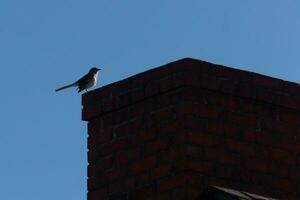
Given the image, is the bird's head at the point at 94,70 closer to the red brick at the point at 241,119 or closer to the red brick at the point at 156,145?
the red brick at the point at 241,119

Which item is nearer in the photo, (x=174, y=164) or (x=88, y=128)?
(x=174, y=164)

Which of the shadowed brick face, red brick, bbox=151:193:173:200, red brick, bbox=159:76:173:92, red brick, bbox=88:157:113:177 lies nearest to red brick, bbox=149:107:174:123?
the shadowed brick face

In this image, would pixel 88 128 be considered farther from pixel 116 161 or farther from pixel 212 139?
pixel 212 139

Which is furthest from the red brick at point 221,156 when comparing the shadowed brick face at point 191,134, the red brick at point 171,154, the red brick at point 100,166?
the red brick at point 100,166

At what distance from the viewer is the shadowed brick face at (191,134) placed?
225 inches

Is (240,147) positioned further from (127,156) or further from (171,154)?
(127,156)

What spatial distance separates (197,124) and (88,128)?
0.80 meters

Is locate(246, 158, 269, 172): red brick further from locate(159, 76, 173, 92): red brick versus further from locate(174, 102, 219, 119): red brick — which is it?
locate(159, 76, 173, 92): red brick

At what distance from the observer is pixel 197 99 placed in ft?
19.4

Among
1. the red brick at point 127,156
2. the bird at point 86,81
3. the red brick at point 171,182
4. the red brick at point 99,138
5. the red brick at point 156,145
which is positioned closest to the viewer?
the red brick at point 171,182

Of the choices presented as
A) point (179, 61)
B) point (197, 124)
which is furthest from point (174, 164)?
point (179, 61)

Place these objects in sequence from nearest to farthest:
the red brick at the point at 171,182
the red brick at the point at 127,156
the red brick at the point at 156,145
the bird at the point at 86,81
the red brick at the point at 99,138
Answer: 1. the red brick at the point at 171,182
2. the red brick at the point at 156,145
3. the red brick at the point at 127,156
4. the red brick at the point at 99,138
5. the bird at the point at 86,81

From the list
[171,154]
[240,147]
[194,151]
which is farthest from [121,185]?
[240,147]

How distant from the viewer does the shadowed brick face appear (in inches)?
225
